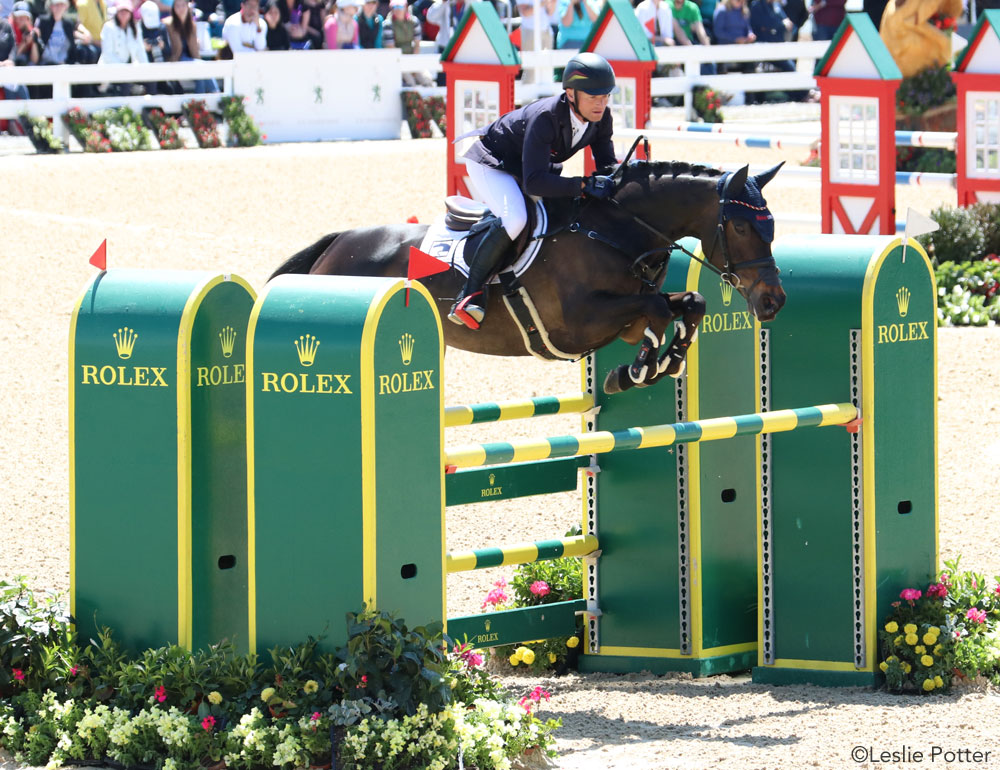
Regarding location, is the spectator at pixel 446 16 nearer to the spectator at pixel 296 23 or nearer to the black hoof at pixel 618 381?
the spectator at pixel 296 23

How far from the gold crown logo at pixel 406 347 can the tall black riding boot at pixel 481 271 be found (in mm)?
1862

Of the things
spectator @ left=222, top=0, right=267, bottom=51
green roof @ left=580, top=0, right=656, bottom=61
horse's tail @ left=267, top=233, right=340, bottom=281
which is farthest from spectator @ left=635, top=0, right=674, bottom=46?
horse's tail @ left=267, top=233, right=340, bottom=281

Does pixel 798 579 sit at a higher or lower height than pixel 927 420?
lower

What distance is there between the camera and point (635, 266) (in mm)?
6574

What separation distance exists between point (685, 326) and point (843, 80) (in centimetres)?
754

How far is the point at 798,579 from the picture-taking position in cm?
610

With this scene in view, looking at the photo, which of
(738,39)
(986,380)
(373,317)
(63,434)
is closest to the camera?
(373,317)

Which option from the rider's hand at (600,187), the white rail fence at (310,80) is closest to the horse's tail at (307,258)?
the rider's hand at (600,187)

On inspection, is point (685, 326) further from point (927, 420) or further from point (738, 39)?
point (738, 39)

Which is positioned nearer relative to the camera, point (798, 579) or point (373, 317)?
point (373, 317)

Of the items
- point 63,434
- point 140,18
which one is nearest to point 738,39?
point 140,18

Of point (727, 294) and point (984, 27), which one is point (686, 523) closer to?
point (727, 294)

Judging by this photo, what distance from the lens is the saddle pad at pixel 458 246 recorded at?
6777 mm

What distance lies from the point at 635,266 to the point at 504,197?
22.6 inches
